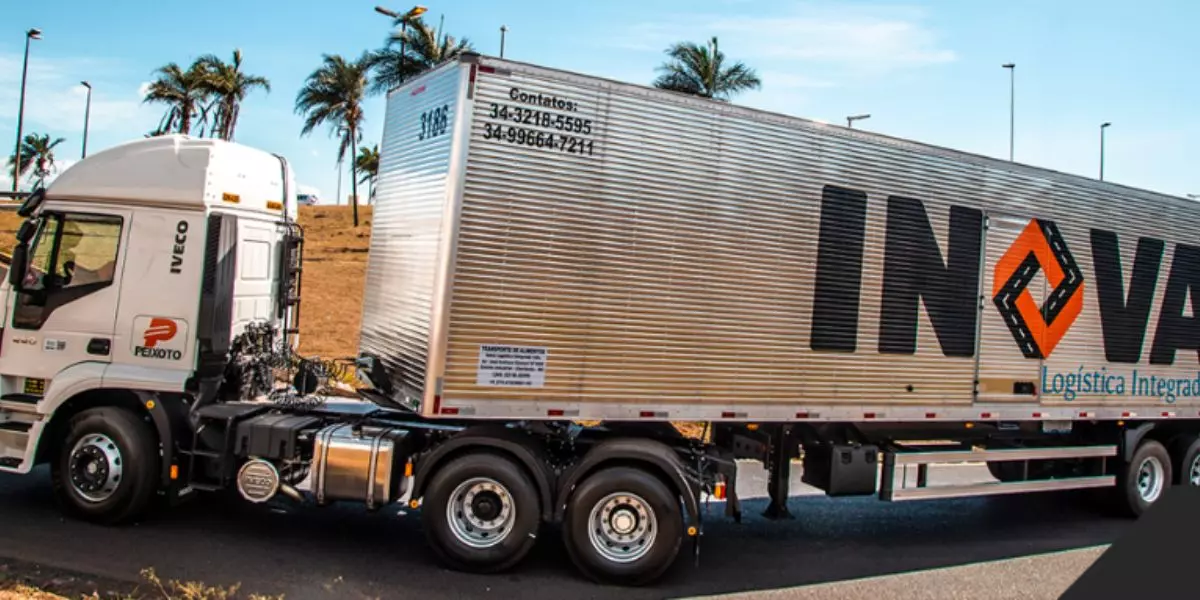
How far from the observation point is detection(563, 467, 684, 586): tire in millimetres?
6305

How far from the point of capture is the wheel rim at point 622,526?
20.8ft

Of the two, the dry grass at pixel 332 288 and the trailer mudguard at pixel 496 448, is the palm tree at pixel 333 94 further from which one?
the trailer mudguard at pixel 496 448

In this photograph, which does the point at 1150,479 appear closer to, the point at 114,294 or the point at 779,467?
the point at 779,467

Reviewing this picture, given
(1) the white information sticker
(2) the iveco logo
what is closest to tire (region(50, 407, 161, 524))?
(2) the iveco logo

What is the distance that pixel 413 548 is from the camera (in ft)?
22.5

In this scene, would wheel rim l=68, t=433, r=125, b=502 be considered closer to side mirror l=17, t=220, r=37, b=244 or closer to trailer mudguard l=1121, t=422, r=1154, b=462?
side mirror l=17, t=220, r=37, b=244

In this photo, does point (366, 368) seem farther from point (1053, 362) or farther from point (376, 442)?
point (1053, 362)

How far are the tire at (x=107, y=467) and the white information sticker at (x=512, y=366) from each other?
10.1 ft

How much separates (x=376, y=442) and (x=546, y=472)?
1.43 metres

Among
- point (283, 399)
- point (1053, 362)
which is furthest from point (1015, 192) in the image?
point (283, 399)

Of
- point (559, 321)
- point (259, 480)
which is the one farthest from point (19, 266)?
point (559, 321)

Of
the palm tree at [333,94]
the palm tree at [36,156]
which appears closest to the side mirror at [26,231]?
the palm tree at [333,94]

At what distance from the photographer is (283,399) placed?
773 centimetres

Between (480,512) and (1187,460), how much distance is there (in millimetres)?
8398
